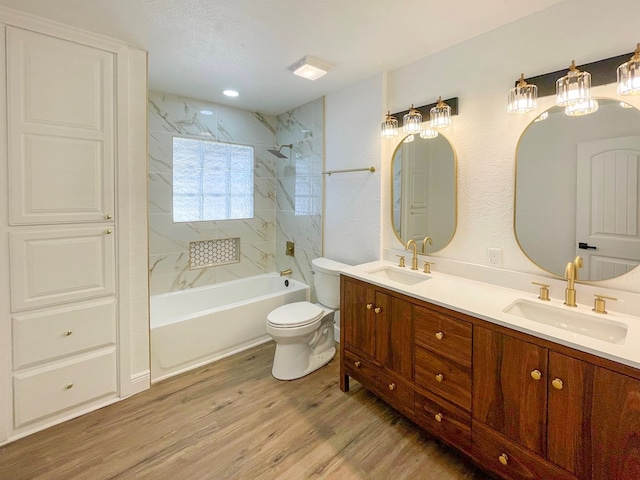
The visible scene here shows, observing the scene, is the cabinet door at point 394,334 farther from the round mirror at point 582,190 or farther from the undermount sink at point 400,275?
the round mirror at point 582,190

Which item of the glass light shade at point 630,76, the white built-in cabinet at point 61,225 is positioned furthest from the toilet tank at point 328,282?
the glass light shade at point 630,76

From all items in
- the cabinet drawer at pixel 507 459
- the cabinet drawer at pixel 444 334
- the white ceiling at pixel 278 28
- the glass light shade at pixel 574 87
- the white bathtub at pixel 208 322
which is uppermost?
the white ceiling at pixel 278 28

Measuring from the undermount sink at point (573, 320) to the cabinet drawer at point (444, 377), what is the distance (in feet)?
1.24

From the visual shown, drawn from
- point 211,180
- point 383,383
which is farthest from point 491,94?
point 211,180

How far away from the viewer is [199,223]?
3283 mm

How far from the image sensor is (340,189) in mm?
2895

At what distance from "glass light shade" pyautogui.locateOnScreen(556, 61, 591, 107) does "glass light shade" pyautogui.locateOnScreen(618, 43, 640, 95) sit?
11 cm

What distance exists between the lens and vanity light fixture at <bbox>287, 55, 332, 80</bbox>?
7.19 feet

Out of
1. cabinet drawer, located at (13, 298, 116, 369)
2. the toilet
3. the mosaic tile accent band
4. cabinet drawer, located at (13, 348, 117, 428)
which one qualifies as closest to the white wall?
the toilet

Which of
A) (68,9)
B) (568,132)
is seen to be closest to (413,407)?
(568,132)

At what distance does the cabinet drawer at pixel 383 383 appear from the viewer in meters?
1.82

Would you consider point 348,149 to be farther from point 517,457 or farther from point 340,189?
point 517,457

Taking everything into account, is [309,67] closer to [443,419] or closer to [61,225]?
[61,225]

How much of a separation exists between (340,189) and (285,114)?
4.31ft
